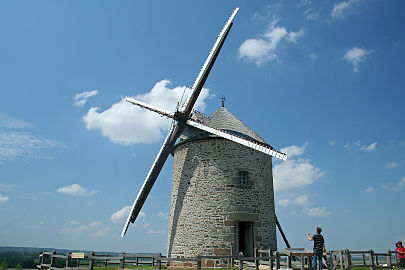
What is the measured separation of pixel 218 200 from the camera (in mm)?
12852

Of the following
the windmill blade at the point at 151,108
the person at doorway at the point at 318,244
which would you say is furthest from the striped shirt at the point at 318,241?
the windmill blade at the point at 151,108

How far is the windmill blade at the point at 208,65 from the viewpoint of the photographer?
14.5 meters

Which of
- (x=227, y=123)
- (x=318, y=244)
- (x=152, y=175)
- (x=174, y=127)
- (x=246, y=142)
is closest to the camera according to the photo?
(x=318, y=244)

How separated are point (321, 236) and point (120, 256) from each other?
6.05 m

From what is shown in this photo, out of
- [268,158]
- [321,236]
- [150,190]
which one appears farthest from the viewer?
[150,190]

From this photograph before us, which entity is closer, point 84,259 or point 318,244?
point 318,244

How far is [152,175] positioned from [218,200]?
441 centimetres

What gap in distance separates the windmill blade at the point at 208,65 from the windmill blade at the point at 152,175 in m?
1.60

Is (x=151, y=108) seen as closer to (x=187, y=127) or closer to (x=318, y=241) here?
(x=187, y=127)

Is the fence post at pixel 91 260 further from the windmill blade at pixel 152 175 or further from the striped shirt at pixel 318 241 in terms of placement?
the striped shirt at pixel 318 241

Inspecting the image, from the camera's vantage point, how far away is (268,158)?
1475cm

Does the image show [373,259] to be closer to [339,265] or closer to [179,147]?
[339,265]

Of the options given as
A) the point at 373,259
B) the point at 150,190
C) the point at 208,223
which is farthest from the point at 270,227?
the point at 150,190

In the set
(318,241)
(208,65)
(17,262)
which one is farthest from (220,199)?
(17,262)
